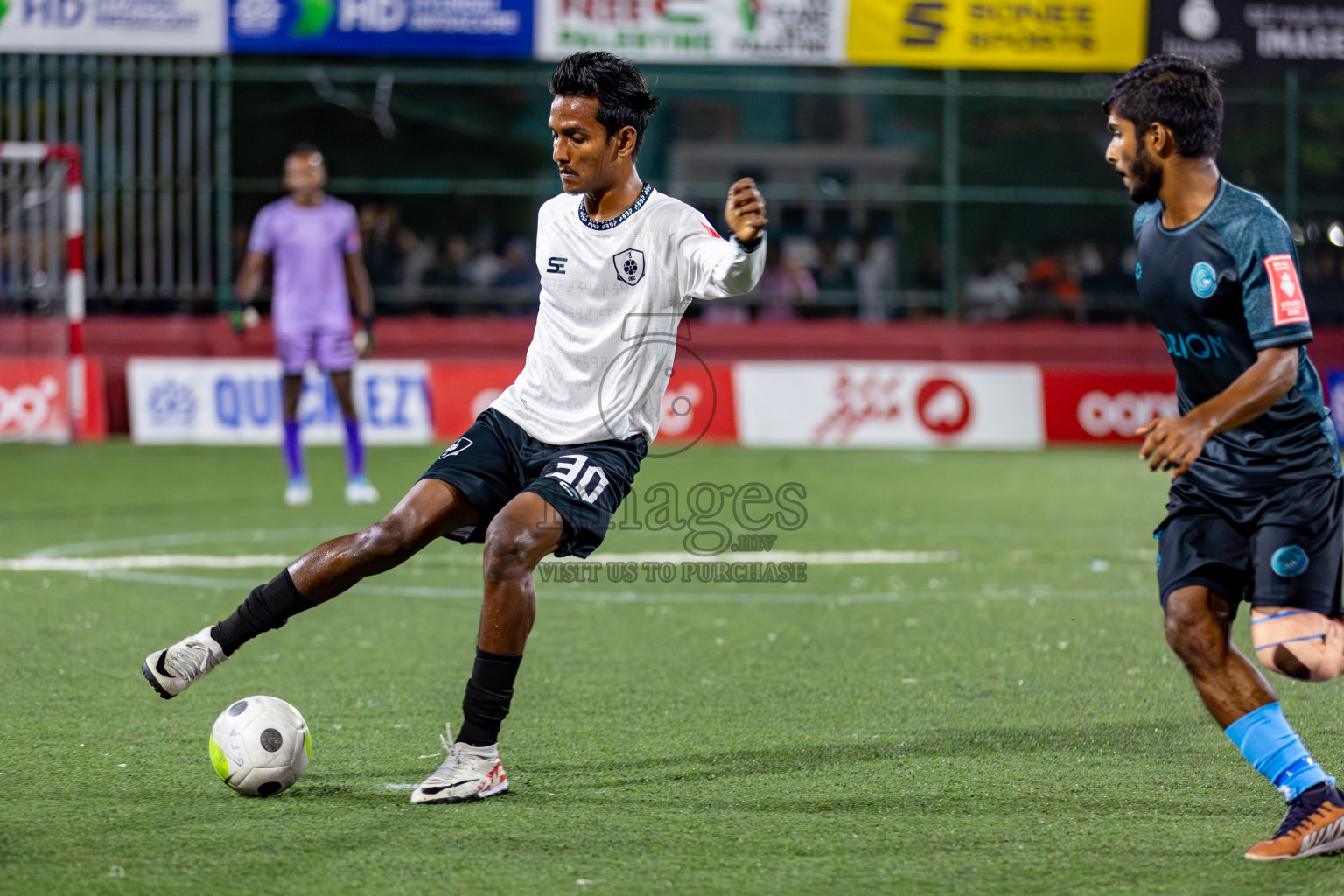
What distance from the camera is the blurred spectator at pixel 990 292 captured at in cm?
2075

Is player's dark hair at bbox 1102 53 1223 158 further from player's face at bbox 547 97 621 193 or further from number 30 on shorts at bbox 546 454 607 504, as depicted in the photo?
number 30 on shorts at bbox 546 454 607 504

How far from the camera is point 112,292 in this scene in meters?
18.6

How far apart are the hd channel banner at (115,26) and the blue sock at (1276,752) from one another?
1648 cm

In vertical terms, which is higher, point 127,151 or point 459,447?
point 127,151

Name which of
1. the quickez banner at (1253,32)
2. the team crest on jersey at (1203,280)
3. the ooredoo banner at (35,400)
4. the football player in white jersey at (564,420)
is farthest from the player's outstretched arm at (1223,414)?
the quickez banner at (1253,32)

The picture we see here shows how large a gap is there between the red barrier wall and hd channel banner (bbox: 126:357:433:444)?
5.11 ft

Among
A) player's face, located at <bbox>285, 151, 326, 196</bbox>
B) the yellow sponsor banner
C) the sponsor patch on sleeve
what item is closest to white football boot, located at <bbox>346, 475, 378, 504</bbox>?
player's face, located at <bbox>285, 151, 326, 196</bbox>

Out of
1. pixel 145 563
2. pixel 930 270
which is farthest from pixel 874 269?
pixel 145 563

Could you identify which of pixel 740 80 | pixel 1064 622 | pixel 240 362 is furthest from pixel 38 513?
pixel 740 80

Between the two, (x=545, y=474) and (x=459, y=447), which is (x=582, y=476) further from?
(x=459, y=447)

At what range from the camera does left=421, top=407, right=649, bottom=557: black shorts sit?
15.5 feet

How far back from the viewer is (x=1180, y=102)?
13.4ft

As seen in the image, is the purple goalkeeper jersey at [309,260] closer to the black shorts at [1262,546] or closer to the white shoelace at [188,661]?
the white shoelace at [188,661]

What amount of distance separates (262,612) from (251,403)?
41.8 ft
